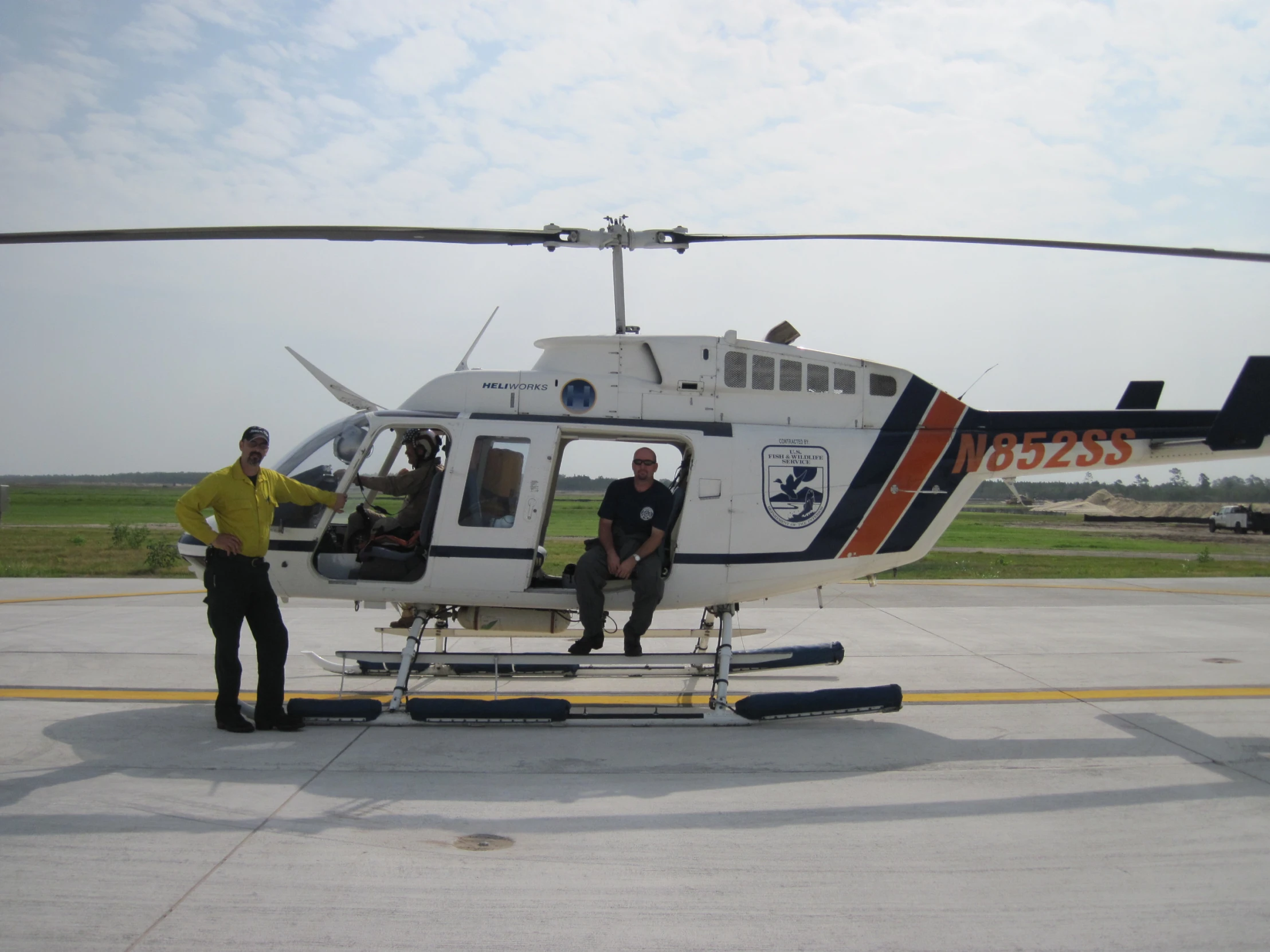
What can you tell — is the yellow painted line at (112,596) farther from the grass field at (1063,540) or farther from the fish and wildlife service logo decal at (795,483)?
the grass field at (1063,540)

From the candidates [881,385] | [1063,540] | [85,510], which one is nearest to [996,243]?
[881,385]

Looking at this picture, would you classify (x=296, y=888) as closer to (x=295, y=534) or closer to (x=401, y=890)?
(x=401, y=890)

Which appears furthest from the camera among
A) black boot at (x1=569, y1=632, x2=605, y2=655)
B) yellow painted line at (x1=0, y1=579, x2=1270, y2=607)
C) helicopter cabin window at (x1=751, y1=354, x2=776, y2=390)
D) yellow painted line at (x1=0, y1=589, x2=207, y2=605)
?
yellow painted line at (x1=0, y1=579, x2=1270, y2=607)

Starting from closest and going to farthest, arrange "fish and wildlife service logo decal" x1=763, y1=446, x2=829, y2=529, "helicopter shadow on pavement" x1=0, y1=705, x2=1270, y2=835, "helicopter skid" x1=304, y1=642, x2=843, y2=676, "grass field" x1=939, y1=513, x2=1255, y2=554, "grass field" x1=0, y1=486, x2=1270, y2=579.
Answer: "helicopter shadow on pavement" x1=0, y1=705, x2=1270, y2=835 → "helicopter skid" x1=304, y1=642, x2=843, y2=676 → "fish and wildlife service logo decal" x1=763, y1=446, x2=829, y2=529 → "grass field" x1=0, y1=486, x2=1270, y2=579 → "grass field" x1=939, y1=513, x2=1255, y2=554

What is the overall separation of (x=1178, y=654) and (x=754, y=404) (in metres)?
5.76

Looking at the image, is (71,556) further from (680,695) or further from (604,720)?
(604,720)

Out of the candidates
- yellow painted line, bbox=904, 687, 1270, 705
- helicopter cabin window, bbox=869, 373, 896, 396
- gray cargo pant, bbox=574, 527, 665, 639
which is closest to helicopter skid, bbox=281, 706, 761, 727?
gray cargo pant, bbox=574, 527, 665, 639

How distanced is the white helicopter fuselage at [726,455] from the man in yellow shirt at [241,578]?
2.46 feet

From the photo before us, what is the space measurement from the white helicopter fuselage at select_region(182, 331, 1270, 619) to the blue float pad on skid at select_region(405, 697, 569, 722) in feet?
3.26

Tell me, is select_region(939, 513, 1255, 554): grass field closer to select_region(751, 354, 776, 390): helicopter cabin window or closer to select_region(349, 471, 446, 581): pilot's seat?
select_region(751, 354, 776, 390): helicopter cabin window

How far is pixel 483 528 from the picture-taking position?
7.01 m

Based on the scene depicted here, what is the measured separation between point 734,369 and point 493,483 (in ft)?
7.01

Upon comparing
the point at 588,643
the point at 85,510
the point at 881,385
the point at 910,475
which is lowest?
the point at 85,510

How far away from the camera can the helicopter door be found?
275 inches
